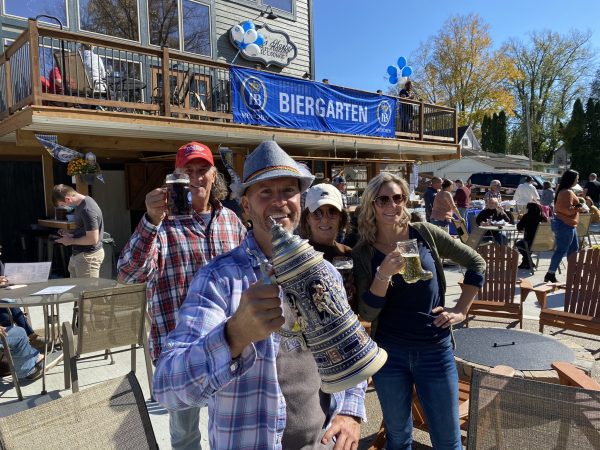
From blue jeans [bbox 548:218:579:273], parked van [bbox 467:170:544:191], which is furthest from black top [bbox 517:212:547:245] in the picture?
parked van [bbox 467:170:544:191]

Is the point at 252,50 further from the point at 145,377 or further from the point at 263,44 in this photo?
the point at 145,377

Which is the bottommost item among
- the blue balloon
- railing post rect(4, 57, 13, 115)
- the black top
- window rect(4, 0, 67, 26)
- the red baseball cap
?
the black top

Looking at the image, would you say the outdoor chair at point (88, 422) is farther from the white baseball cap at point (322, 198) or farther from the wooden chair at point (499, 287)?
the wooden chair at point (499, 287)

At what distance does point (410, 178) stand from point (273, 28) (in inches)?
258

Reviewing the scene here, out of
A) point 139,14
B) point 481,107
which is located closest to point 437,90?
point 481,107

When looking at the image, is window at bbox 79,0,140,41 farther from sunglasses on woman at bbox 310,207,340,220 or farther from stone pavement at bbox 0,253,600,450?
sunglasses on woman at bbox 310,207,340,220

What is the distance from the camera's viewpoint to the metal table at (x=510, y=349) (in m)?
2.92

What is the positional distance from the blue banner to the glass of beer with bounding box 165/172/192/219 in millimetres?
7236

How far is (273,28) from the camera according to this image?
1228 cm

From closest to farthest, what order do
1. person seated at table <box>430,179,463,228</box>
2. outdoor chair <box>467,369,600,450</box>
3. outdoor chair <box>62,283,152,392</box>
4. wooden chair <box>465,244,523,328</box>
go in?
outdoor chair <box>467,369,600,450</box>
outdoor chair <box>62,283,152,392</box>
wooden chair <box>465,244,523,328</box>
person seated at table <box>430,179,463,228</box>

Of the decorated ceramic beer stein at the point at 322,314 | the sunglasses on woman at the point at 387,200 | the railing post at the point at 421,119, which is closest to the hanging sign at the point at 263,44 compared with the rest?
the railing post at the point at 421,119

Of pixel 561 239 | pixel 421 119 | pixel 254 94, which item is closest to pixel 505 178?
pixel 421 119

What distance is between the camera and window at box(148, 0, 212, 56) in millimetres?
10414

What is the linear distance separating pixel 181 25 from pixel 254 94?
324 cm
